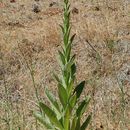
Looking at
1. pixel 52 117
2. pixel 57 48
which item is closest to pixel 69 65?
pixel 52 117

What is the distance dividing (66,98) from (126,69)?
4.12m

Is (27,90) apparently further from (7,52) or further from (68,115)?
(68,115)

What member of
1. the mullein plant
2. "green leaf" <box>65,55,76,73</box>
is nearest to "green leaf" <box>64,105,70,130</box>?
the mullein plant

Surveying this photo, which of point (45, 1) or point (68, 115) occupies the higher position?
point (68, 115)

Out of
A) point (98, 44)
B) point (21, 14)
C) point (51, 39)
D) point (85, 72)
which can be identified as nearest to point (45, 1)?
point (21, 14)

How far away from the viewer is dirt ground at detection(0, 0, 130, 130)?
4.64 meters

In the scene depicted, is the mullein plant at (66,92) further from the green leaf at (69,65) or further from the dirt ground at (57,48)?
the dirt ground at (57,48)

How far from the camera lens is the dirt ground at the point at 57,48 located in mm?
4641

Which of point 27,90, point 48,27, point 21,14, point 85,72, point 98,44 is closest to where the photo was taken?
point 27,90

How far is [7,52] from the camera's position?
6.49m

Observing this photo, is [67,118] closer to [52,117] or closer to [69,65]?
[52,117]

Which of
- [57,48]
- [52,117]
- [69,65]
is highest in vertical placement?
[69,65]

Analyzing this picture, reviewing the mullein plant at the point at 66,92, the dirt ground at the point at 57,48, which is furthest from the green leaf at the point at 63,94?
the dirt ground at the point at 57,48

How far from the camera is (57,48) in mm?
6332
